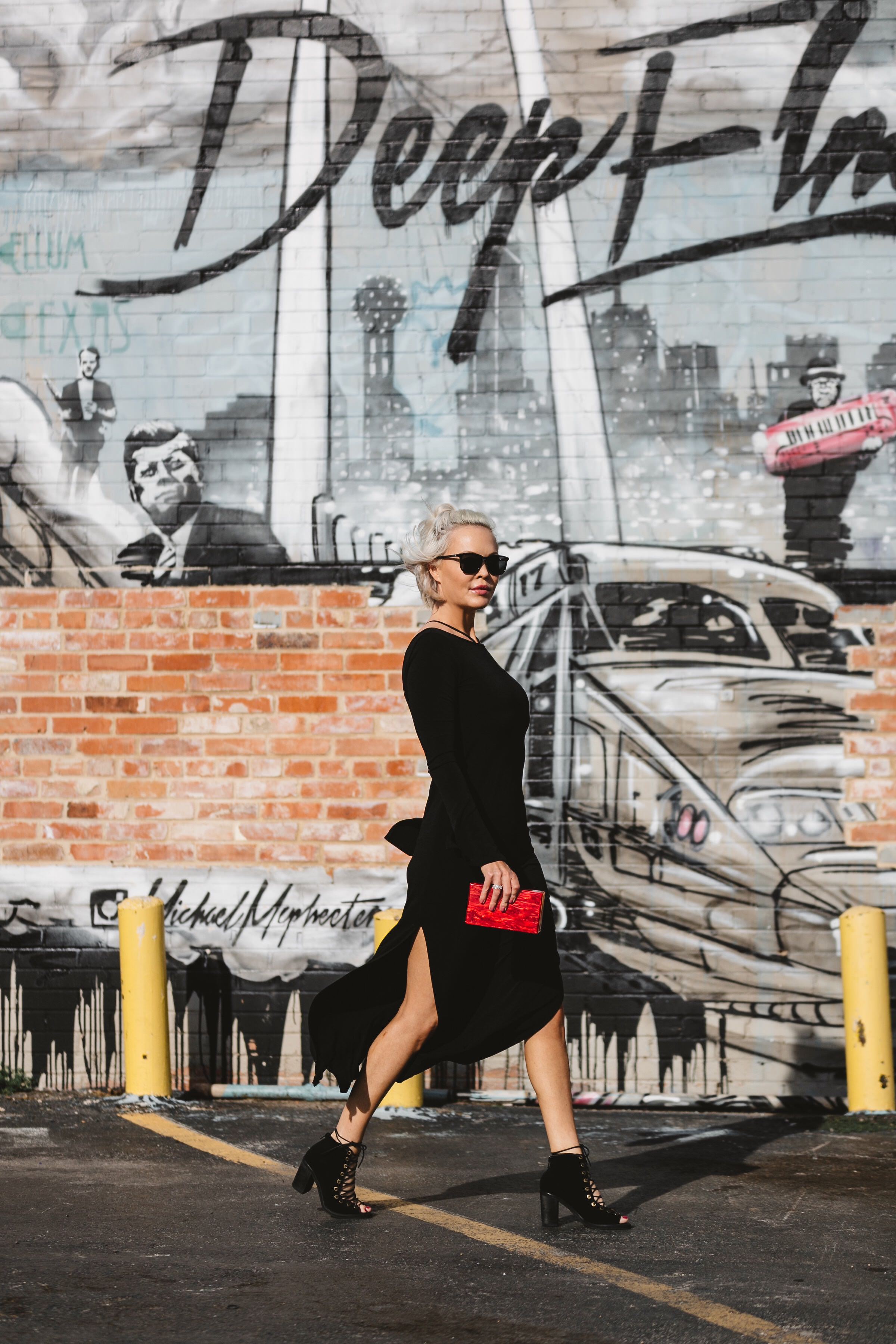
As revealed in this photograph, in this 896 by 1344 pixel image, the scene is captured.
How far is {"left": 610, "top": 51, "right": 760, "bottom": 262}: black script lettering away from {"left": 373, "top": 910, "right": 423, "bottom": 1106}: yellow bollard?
3000 mm

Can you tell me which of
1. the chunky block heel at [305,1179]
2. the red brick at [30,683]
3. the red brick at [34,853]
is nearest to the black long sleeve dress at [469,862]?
the chunky block heel at [305,1179]

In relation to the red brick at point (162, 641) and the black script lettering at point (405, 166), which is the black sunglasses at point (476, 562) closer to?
the red brick at point (162, 641)

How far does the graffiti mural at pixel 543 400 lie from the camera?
6.12 m

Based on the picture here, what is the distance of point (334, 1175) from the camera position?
398cm

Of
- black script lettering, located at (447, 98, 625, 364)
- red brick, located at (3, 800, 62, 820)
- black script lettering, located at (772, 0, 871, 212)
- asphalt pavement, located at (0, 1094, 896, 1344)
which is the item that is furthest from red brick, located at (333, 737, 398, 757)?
black script lettering, located at (772, 0, 871, 212)

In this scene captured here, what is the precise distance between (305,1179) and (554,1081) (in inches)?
29.5

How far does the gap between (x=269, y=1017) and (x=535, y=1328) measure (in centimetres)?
316

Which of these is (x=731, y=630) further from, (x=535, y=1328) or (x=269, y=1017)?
(x=535, y=1328)

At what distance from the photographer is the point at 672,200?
6258 mm

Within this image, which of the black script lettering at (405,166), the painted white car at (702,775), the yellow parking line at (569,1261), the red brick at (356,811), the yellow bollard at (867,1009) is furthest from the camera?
the black script lettering at (405,166)

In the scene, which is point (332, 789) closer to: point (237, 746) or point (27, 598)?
point (237, 746)

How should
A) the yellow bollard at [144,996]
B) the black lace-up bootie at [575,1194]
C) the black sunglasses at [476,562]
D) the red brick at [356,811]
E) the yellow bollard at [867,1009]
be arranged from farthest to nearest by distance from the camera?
the red brick at [356,811]
the yellow bollard at [144,996]
the yellow bollard at [867,1009]
the black sunglasses at [476,562]
the black lace-up bootie at [575,1194]

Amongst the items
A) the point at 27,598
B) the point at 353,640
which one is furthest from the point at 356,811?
the point at 27,598

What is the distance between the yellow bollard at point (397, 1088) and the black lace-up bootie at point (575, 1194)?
5.61 feet
